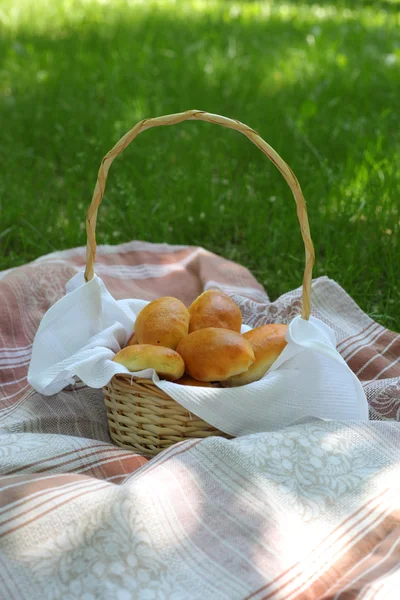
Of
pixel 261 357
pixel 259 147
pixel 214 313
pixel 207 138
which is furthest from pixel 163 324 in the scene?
pixel 207 138

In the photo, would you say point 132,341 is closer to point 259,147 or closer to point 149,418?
point 149,418

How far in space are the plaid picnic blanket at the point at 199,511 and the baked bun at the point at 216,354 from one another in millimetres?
156

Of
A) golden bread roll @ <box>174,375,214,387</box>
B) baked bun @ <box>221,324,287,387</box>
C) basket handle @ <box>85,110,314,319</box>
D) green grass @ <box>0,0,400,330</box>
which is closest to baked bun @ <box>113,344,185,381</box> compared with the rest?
golden bread roll @ <box>174,375,214,387</box>

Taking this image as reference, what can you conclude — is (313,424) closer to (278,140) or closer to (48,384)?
(48,384)

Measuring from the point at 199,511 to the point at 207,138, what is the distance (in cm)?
251

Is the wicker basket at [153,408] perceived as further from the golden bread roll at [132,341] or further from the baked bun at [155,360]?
the golden bread roll at [132,341]

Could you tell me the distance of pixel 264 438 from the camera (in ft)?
4.85

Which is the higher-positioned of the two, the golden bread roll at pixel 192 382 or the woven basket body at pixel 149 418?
the golden bread roll at pixel 192 382

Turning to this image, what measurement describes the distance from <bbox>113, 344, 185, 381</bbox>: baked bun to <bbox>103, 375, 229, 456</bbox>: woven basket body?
1.3 inches

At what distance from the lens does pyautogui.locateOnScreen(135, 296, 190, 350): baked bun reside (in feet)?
5.43

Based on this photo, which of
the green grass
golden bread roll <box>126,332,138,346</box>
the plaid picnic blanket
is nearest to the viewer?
the plaid picnic blanket

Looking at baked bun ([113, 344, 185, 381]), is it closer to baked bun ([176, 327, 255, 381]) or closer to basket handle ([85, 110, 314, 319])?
baked bun ([176, 327, 255, 381])

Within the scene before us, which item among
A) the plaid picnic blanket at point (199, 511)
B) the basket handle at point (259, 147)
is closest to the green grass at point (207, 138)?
the basket handle at point (259, 147)

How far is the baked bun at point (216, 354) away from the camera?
1558mm
